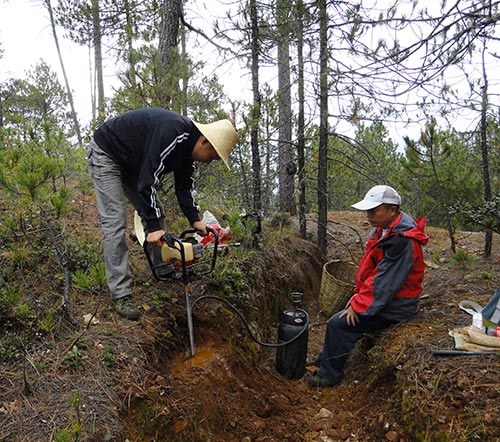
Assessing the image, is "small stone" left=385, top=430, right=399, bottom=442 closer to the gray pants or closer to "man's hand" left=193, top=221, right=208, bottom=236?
"man's hand" left=193, top=221, right=208, bottom=236

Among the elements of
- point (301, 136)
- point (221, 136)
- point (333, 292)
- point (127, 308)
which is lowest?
point (333, 292)

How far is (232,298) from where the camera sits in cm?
365

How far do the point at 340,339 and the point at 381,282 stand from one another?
680 mm

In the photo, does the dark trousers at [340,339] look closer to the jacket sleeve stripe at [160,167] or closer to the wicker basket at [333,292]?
the wicker basket at [333,292]

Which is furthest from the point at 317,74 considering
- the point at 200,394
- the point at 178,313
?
the point at 200,394

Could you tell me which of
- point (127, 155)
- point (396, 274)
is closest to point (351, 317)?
point (396, 274)

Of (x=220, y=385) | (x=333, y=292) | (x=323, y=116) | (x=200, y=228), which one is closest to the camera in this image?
(x=220, y=385)

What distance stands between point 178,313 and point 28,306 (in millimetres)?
1108

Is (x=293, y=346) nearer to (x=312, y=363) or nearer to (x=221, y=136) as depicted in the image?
(x=312, y=363)

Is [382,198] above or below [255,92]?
below

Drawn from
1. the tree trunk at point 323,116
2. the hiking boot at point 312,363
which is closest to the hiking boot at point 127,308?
the hiking boot at point 312,363

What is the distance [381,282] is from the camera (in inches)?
124

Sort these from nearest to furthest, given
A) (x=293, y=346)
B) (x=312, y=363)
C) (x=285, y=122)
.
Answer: (x=293, y=346) < (x=312, y=363) < (x=285, y=122)

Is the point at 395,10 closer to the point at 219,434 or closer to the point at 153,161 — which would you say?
the point at 153,161
